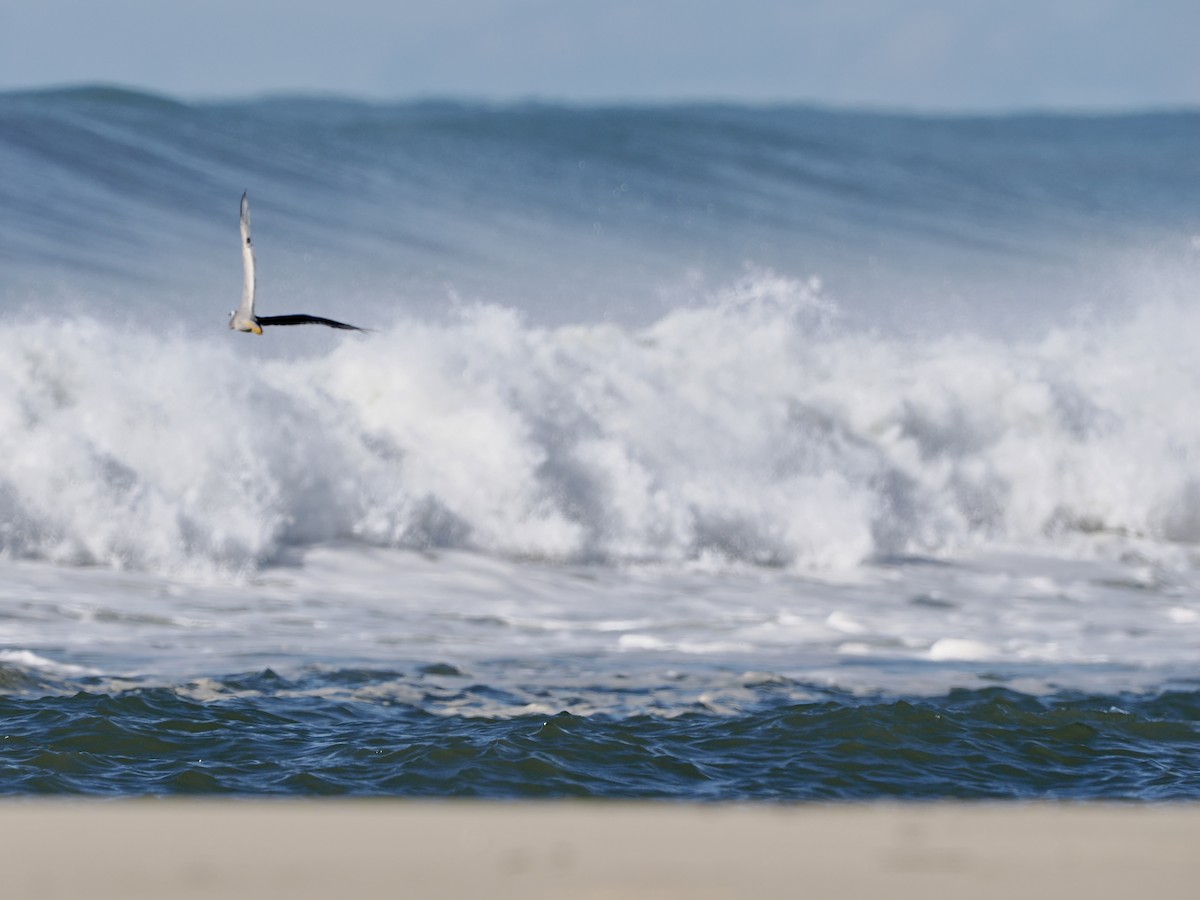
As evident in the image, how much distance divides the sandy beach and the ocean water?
268cm

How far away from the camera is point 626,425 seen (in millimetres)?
12922

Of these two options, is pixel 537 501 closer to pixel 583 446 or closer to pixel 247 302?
pixel 583 446

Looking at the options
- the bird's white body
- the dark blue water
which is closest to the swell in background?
the dark blue water

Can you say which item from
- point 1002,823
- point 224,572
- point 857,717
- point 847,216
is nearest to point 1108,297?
point 847,216

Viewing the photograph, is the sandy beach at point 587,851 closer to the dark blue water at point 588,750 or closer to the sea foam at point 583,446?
the dark blue water at point 588,750

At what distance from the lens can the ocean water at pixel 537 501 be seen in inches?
241

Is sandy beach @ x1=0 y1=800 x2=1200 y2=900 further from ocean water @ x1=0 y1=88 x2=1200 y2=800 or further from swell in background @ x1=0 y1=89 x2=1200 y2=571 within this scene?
swell in background @ x1=0 y1=89 x2=1200 y2=571

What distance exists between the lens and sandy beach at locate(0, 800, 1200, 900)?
238cm

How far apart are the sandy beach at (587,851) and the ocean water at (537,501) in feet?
8.79

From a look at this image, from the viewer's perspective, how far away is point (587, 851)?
255cm

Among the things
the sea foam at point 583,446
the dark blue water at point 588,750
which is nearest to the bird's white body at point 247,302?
the dark blue water at point 588,750

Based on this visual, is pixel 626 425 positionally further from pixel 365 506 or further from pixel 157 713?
pixel 157 713

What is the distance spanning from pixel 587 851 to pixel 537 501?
29.3 feet

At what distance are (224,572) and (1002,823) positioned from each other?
748cm
